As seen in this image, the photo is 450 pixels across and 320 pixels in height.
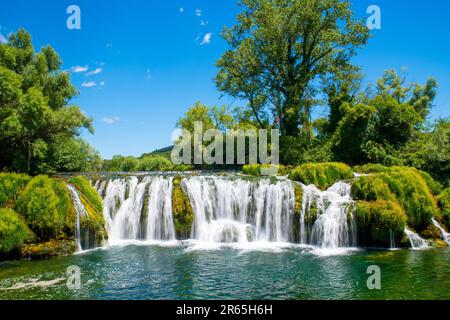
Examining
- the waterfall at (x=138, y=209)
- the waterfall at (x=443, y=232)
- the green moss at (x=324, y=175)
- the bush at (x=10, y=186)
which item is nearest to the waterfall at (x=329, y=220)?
the green moss at (x=324, y=175)

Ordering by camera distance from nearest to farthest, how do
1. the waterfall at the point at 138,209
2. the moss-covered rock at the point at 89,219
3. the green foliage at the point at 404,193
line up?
the moss-covered rock at the point at 89,219, the green foliage at the point at 404,193, the waterfall at the point at 138,209

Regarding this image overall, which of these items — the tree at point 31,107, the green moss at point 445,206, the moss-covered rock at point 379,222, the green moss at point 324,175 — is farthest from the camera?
the tree at point 31,107

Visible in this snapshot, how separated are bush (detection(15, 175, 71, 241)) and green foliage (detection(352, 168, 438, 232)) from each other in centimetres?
1424

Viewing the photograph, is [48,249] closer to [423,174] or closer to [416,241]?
[416,241]

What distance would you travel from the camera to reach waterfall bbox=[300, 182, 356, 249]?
1583 cm

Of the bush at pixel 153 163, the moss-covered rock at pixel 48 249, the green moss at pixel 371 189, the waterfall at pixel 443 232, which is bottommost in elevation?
the moss-covered rock at pixel 48 249

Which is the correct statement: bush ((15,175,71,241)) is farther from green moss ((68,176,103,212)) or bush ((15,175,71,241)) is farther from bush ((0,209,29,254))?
green moss ((68,176,103,212))

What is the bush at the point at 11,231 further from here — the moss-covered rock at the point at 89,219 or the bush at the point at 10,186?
the moss-covered rock at the point at 89,219

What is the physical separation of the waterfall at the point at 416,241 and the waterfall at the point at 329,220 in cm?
245

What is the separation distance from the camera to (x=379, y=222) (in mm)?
15312

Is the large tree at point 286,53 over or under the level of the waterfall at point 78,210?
over

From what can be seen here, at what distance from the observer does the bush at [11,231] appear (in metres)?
13.2

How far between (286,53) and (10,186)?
88.5 feet

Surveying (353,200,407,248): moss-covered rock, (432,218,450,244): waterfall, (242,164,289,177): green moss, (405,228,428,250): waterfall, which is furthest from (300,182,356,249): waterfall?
(242,164,289,177): green moss
